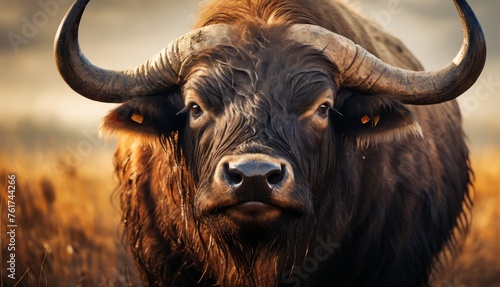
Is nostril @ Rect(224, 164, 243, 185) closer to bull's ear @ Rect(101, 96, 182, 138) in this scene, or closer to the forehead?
the forehead

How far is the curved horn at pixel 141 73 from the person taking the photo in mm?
4996

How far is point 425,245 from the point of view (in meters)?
5.93

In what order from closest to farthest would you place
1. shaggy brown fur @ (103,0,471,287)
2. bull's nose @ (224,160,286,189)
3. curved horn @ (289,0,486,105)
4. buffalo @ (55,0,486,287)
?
bull's nose @ (224,160,286,189)
buffalo @ (55,0,486,287)
shaggy brown fur @ (103,0,471,287)
curved horn @ (289,0,486,105)

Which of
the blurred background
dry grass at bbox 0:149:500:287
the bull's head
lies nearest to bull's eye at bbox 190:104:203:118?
the bull's head

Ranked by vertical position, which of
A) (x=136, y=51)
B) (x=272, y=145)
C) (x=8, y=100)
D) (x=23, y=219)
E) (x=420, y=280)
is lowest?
(x=136, y=51)

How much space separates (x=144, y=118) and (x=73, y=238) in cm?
356

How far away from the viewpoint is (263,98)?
4633 mm

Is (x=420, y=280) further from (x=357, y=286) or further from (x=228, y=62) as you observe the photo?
(x=228, y=62)

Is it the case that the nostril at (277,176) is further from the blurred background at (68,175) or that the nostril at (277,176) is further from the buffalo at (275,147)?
the blurred background at (68,175)

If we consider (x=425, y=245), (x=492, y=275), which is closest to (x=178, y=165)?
(x=425, y=245)

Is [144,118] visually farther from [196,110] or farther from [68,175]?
[68,175]

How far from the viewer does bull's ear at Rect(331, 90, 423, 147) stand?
16.7ft

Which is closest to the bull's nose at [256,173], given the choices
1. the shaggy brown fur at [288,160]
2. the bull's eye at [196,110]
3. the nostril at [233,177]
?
the nostril at [233,177]

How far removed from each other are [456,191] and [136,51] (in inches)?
561
